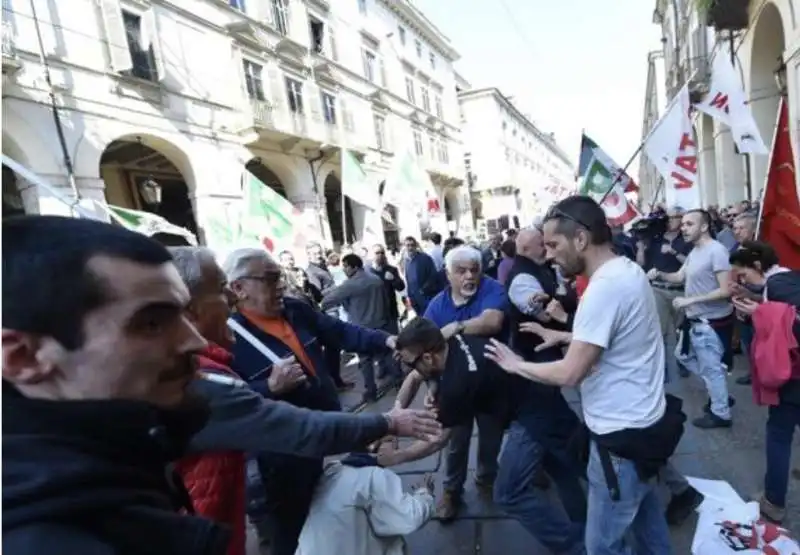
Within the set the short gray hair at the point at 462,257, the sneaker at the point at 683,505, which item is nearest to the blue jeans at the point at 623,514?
the sneaker at the point at 683,505

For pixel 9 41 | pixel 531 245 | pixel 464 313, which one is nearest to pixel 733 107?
pixel 531 245

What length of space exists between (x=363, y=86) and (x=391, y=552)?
25.0m

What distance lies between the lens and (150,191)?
1552cm

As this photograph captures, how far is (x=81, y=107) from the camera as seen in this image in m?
11.9

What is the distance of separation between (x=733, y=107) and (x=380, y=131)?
2159cm

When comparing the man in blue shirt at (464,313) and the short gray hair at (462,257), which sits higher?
the short gray hair at (462,257)

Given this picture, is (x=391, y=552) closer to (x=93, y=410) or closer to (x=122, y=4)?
(x=93, y=410)

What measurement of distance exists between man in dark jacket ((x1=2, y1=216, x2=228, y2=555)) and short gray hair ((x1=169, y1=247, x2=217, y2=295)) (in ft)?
2.92

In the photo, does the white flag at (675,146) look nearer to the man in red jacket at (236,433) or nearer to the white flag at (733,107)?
the white flag at (733,107)

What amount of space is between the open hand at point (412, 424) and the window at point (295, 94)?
19.1 m

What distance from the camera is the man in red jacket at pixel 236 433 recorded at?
4.91ft

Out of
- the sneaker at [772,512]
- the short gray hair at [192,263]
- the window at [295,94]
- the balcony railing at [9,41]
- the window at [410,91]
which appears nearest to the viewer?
the short gray hair at [192,263]

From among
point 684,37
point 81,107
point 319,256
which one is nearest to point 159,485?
point 319,256

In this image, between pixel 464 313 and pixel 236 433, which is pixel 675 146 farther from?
pixel 236 433
